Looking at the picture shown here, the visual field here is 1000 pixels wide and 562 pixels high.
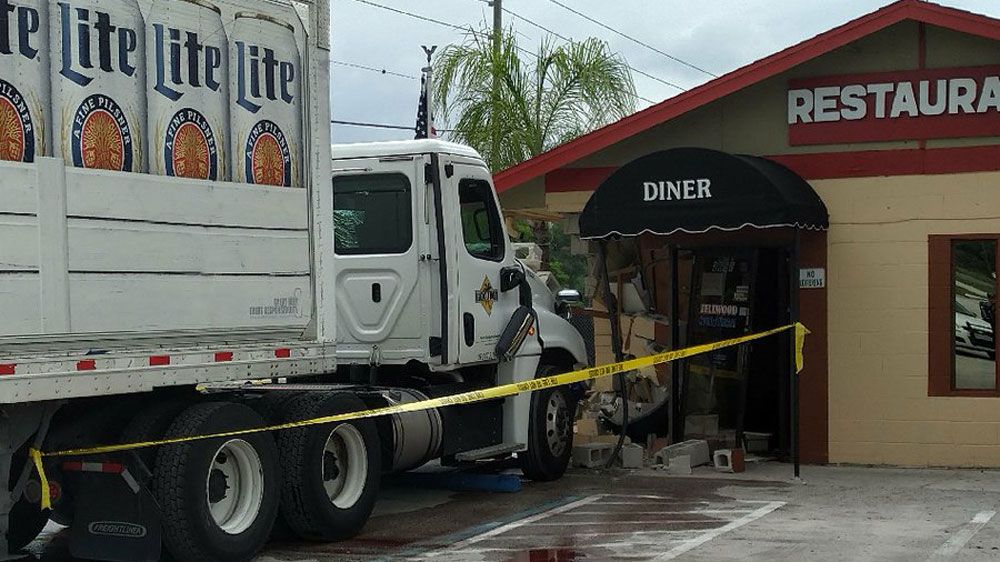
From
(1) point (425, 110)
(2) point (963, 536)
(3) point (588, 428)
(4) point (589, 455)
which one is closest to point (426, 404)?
(4) point (589, 455)

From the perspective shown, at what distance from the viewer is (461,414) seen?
12.3 meters

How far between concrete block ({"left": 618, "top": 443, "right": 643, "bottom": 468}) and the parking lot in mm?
274

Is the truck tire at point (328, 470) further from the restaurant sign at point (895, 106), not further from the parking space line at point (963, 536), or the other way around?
the restaurant sign at point (895, 106)

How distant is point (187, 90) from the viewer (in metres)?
8.80

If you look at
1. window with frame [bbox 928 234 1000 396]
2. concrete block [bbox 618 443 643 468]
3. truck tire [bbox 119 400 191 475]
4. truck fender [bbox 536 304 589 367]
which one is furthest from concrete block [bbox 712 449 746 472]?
truck tire [bbox 119 400 191 475]

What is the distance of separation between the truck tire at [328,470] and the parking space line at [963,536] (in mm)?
4019

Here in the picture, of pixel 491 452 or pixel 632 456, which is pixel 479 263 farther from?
pixel 632 456

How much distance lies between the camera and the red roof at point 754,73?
528 inches

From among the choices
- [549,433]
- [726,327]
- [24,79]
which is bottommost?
[549,433]

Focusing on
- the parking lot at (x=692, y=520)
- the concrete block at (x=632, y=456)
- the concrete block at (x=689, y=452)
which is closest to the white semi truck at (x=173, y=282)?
the parking lot at (x=692, y=520)

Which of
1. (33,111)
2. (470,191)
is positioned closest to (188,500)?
(33,111)

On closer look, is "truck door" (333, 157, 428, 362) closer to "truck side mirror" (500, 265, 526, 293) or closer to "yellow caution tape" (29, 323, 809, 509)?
"yellow caution tape" (29, 323, 809, 509)

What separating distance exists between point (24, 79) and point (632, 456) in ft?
26.4

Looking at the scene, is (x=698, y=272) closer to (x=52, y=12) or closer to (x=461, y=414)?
(x=461, y=414)
